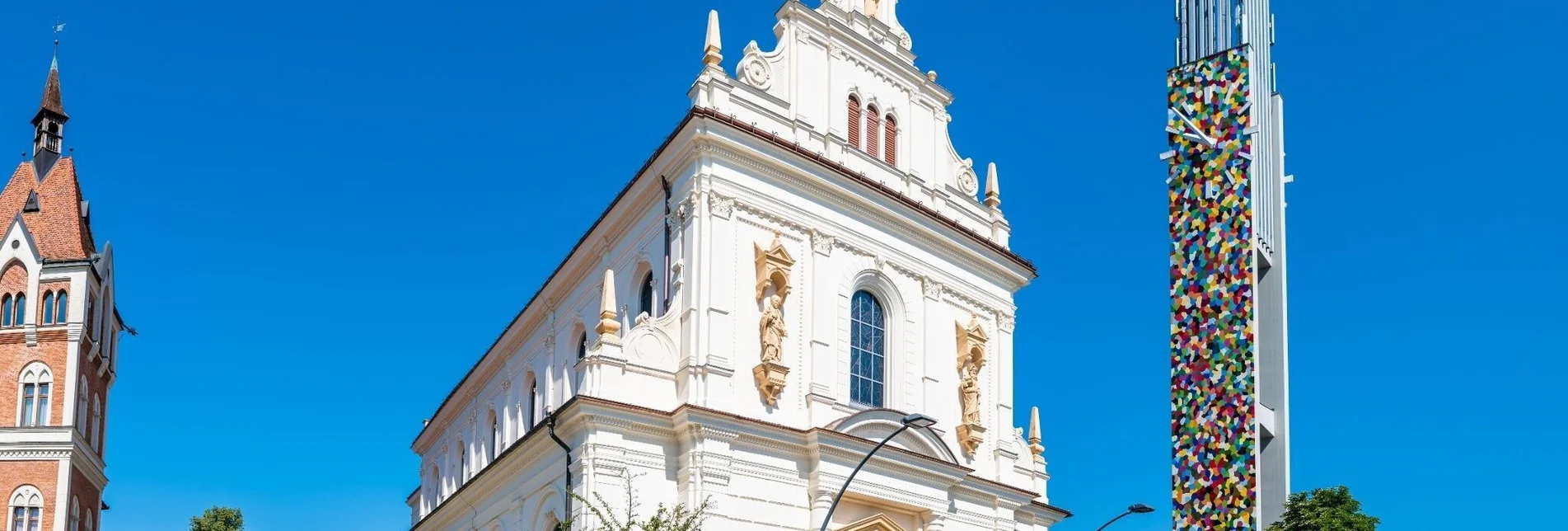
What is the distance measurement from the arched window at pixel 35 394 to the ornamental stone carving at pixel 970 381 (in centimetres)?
3371

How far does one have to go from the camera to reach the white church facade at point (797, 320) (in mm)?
32031

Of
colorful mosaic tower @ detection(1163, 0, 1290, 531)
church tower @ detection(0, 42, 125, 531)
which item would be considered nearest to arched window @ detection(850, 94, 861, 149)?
colorful mosaic tower @ detection(1163, 0, 1290, 531)

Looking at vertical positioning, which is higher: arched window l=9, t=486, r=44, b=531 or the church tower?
the church tower

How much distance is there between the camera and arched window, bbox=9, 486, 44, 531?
174 ft

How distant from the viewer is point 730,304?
33000 mm

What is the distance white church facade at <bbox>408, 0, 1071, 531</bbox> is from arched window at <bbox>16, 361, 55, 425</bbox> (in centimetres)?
2123

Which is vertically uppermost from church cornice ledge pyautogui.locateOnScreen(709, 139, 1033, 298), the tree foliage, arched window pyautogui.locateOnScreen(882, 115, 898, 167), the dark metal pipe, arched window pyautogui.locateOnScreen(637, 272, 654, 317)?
arched window pyautogui.locateOnScreen(882, 115, 898, 167)

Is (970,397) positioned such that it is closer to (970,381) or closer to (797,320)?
(970,381)

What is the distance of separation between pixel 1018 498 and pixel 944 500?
11.2ft

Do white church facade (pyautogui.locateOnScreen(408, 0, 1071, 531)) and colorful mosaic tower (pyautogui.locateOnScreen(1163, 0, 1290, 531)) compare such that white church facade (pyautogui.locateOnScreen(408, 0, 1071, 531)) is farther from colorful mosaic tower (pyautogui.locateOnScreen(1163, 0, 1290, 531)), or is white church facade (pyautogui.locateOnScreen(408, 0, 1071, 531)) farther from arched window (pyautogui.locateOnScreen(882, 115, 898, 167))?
colorful mosaic tower (pyautogui.locateOnScreen(1163, 0, 1290, 531))

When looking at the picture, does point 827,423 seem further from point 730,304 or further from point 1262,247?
point 1262,247

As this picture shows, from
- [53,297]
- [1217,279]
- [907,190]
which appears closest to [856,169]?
[907,190]

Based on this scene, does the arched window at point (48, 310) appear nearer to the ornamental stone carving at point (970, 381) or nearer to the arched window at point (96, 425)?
the arched window at point (96, 425)

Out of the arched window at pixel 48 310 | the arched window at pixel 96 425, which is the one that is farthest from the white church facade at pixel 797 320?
the arched window at pixel 96 425
